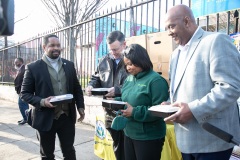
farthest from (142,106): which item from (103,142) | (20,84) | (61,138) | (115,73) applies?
(20,84)

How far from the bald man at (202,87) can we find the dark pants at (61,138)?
1.59 m

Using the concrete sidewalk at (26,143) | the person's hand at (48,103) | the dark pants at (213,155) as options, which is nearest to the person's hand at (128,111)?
the dark pants at (213,155)

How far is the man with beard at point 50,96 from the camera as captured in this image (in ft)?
8.81

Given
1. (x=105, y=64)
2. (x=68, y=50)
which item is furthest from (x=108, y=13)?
(x=105, y=64)

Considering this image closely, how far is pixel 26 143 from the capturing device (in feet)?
15.3

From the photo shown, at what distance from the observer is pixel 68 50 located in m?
6.46

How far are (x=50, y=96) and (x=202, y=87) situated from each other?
182cm

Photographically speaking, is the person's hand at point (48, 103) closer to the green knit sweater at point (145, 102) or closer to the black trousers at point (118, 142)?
the black trousers at point (118, 142)

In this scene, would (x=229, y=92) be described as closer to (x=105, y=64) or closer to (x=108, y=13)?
(x=105, y=64)

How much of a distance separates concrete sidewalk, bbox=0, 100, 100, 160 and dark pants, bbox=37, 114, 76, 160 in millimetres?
1028

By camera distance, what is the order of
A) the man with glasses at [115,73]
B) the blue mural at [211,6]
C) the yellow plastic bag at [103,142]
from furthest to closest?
the yellow plastic bag at [103,142] < the blue mural at [211,6] < the man with glasses at [115,73]

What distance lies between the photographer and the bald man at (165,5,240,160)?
1.40m

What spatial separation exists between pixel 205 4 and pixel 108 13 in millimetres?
2307

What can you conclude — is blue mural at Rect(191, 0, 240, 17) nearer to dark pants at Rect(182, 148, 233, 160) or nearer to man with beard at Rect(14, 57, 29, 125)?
dark pants at Rect(182, 148, 233, 160)
